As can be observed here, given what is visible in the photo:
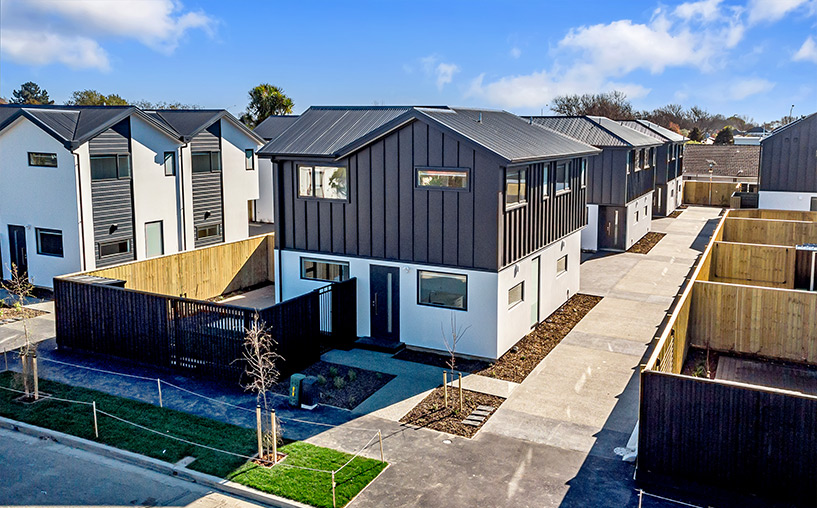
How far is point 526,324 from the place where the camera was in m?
20.0

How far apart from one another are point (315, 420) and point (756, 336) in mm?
11883

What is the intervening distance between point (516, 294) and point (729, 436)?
8276 mm

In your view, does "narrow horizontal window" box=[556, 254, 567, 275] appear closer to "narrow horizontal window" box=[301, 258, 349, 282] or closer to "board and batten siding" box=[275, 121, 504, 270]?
"board and batten siding" box=[275, 121, 504, 270]

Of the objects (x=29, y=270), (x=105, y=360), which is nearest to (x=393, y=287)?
(x=105, y=360)

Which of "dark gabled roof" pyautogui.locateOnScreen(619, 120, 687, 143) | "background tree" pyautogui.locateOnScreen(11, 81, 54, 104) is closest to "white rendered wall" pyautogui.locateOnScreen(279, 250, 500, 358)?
"dark gabled roof" pyautogui.locateOnScreen(619, 120, 687, 143)

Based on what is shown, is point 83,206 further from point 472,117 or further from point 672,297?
point 672,297

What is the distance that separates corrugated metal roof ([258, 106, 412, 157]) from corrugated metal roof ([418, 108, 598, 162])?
1.50 metres

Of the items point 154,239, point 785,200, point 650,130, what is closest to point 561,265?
point 154,239

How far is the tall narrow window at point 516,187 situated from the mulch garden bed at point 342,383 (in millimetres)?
5428

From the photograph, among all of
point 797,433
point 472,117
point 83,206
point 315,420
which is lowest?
point 315,420

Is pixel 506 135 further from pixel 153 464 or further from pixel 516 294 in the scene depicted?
pixel 153 464

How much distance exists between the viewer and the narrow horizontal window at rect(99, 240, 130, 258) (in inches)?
980

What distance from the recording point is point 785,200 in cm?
3738

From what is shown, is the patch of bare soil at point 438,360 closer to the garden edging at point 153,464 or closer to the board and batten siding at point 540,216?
the board and batten siding at point 540,216
